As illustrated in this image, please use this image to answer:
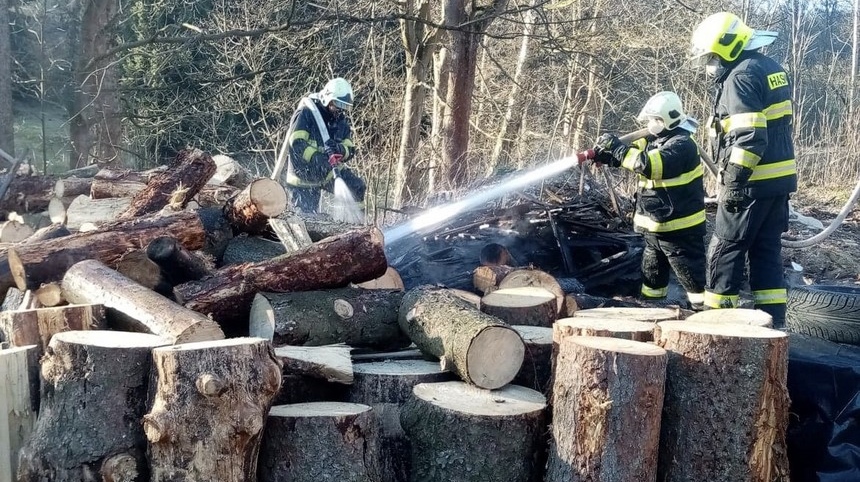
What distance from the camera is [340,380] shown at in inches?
145

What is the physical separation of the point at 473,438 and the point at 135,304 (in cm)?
199

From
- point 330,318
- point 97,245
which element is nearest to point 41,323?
point 97,245

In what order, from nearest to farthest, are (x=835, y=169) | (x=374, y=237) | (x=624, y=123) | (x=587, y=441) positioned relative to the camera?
(x=587, y=441) → (x=374, y=237) → (x=835, y=169) → (x=624, y=123)

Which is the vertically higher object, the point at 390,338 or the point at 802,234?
the point at 802,234

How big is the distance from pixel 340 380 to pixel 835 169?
48.3ft

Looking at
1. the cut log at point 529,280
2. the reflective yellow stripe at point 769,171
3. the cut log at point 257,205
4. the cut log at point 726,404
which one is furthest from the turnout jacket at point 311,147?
the cut log at point 726,404

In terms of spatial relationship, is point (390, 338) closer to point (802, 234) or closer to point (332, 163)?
point (332, 163)

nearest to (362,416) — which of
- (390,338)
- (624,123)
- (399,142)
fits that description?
(390,338)

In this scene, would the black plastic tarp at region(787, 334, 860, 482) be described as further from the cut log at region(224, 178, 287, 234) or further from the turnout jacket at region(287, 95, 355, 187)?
the turnout jacket at region(287, 95, 355, 187)

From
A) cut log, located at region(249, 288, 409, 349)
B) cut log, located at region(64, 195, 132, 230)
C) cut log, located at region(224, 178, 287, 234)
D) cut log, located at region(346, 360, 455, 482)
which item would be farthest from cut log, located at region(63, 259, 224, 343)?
cut log, located at region(64, 195, 132, 230)

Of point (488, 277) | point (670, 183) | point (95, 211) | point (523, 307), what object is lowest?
point (523, 307)

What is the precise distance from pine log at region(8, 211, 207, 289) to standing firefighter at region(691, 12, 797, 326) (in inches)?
152

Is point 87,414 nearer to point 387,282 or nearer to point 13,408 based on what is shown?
point 13,408

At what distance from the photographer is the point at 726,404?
327cm
